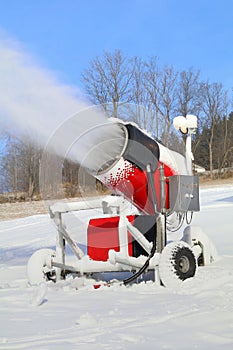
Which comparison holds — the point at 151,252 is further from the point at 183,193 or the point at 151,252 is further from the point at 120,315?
the point at 120,315

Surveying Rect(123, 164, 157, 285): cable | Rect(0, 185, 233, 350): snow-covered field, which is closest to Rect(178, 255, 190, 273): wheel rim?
Rect(0, 185, 233, 350): snow-covered field

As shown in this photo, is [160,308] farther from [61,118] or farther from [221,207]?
[221,207]

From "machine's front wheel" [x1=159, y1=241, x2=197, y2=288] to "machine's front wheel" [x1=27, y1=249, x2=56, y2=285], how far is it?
1.53 metres

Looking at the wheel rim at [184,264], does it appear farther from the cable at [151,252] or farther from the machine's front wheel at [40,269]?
the machine's front wheel at [40,269]

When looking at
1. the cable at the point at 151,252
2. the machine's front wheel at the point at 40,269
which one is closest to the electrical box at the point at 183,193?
the cable at the point at 151,252

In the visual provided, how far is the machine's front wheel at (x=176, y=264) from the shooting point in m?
4.94

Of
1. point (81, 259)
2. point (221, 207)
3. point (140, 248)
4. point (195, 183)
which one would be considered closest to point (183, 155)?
point (195, 183)

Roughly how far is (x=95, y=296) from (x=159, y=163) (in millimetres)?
1838

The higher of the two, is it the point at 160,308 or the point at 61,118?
the point at 61,118

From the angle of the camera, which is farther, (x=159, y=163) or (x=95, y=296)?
(x=159, y=163)

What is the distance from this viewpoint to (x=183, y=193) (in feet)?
18.4

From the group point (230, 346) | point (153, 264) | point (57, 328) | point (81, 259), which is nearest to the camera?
point (230, 346)

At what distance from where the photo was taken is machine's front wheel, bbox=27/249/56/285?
5.52 m

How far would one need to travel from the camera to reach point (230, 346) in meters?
2.61
